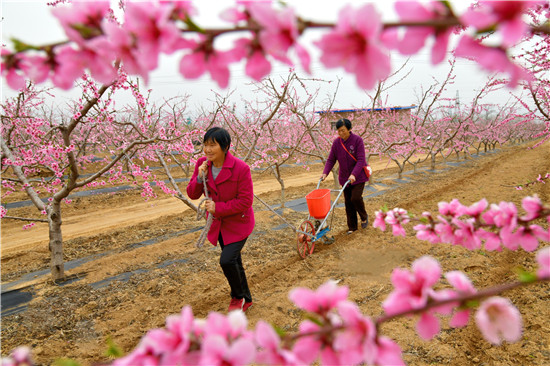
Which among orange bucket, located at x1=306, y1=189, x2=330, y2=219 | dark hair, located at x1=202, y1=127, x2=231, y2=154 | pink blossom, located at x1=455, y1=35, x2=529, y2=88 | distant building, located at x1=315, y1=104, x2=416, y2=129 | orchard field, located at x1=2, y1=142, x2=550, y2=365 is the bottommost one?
orchard field, located at x1=2, y1=142, x2=550, y2=365

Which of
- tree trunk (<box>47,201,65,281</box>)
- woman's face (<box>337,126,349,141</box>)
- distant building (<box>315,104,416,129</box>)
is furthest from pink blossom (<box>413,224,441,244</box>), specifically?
distant building (<box>315,104,416,129</box>)

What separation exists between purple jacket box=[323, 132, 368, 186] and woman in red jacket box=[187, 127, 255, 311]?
2408 mm

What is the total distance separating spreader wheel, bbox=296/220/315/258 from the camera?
4365 mm

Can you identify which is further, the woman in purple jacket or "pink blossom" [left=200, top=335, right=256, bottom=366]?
the woman in purple jacket

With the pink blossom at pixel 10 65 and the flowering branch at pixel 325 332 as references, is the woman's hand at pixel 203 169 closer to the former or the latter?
the pink blossom at pixel 10 65

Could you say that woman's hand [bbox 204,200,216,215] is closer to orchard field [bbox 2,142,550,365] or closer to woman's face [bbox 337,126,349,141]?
orchard field [bbox 2,142,550,365]

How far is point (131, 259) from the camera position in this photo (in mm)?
5004

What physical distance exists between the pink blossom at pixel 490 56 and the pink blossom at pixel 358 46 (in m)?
0.14

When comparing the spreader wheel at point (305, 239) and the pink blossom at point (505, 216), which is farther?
the spreader wheel at point (305, 239)

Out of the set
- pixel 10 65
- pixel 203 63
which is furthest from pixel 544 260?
pixel 10 65

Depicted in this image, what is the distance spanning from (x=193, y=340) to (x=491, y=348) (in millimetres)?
2825

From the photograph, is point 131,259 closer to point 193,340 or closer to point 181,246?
point 181,246

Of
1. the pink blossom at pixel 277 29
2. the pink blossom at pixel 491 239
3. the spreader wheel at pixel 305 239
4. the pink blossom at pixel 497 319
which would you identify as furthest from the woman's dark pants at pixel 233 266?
the pink blossom at pixel 277 29

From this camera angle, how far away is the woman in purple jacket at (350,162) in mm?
4938
